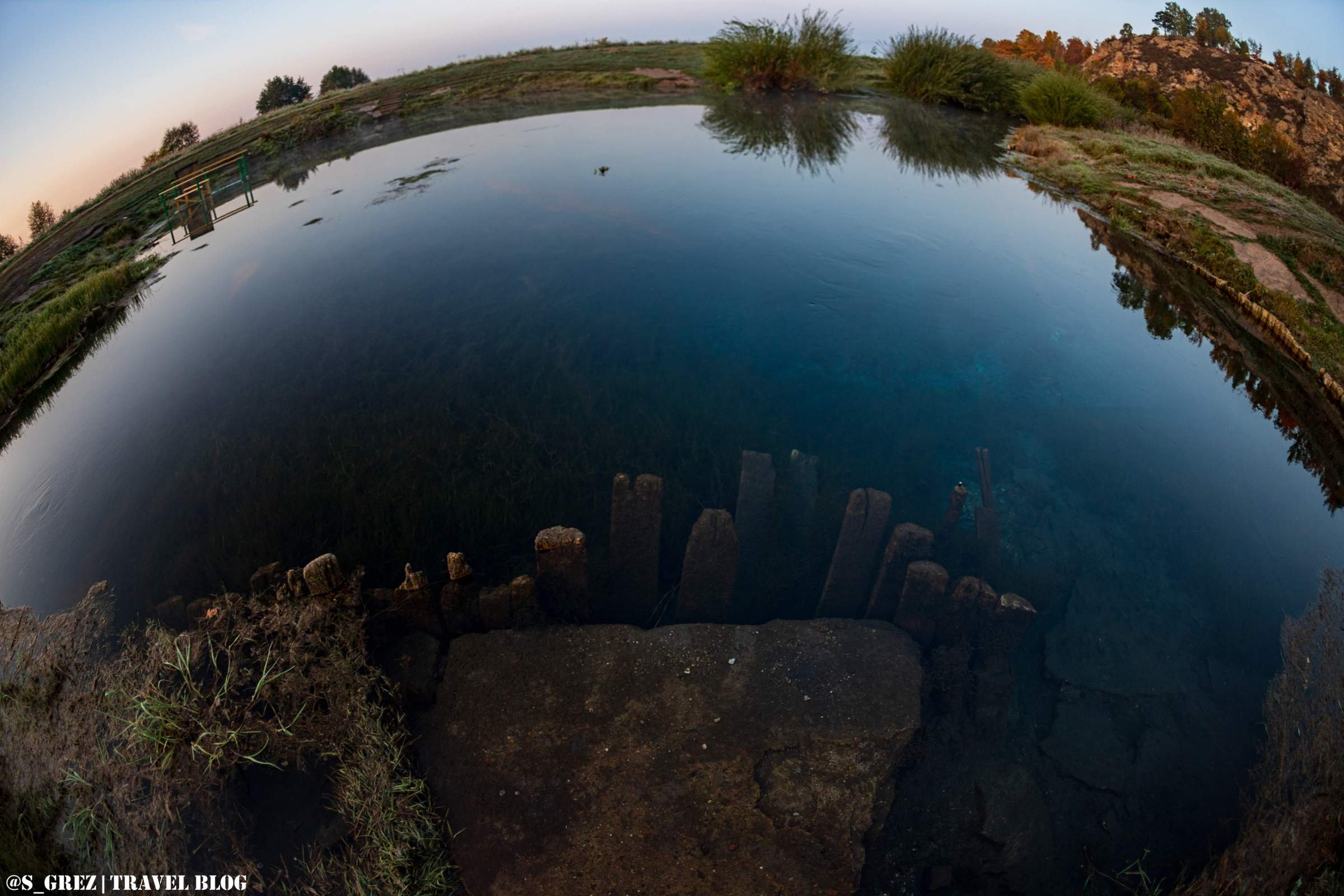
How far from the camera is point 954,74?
17.0 m

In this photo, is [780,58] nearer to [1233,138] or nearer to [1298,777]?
[1233,138]

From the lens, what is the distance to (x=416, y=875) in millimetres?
2598

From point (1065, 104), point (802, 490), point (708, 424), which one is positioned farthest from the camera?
point (1065, 104)

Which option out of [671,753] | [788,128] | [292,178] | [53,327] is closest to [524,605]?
[671,753]

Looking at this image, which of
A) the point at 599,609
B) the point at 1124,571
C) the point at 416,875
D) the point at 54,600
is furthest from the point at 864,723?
the point at 54,600

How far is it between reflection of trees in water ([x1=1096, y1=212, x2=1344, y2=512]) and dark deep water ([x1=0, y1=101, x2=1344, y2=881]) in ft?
0.24

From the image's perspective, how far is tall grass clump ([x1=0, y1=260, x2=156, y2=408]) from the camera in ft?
21.1

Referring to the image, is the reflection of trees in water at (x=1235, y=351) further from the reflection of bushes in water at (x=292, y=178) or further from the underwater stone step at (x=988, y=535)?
the reflection of bushes in water at (x=292, y=178)

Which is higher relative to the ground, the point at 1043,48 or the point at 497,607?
the point at 1043,48

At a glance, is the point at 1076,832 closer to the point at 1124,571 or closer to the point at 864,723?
the point at 864,723

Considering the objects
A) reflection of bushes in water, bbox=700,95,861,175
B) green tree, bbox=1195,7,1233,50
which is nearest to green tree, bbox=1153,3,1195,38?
green tree, bbox=1195,7,1233,50

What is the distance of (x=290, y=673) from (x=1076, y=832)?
12.5ft

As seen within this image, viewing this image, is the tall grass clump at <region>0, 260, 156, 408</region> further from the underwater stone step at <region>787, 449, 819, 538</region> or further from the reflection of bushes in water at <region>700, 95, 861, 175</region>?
the reflection of bushes in water at <region>700, 95, 861, 175</region>

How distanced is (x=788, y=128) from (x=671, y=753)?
14.7 metres
